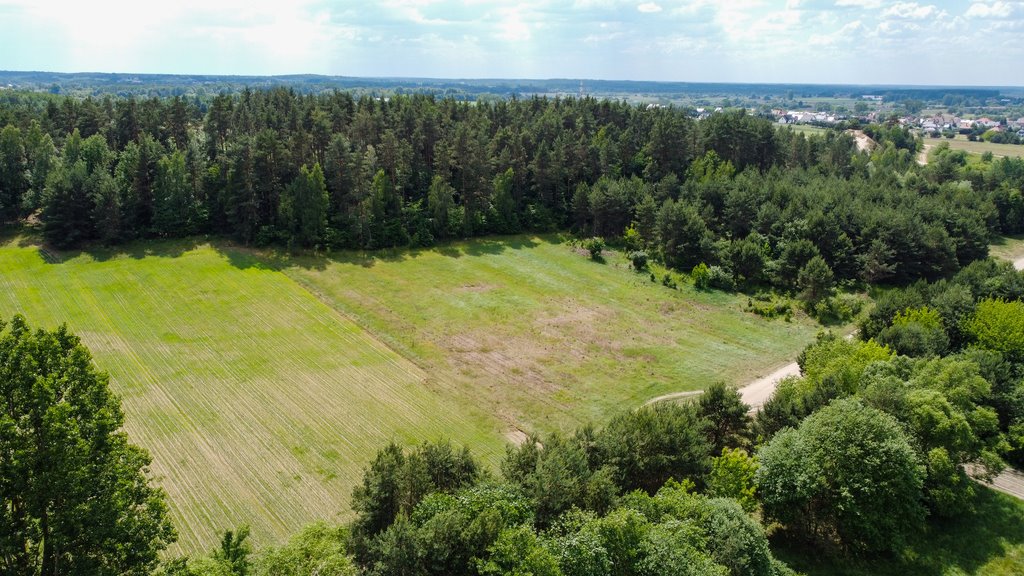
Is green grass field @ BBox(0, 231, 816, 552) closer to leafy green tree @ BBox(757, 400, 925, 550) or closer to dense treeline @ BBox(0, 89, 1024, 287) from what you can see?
dense treeline @ BBox(0, 89, 1024, 287)

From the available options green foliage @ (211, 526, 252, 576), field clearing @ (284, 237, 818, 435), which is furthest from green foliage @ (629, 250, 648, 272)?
green foliage @ (211, 526, 252, 576)

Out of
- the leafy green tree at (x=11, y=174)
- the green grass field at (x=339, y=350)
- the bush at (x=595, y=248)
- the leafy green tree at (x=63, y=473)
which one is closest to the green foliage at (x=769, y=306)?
the green grass field at (x=339, y=350)

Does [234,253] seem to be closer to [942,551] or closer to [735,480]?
[735,480]

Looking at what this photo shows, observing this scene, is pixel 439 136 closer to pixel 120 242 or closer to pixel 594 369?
pixel 120 242

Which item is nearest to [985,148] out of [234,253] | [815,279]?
[815,279]

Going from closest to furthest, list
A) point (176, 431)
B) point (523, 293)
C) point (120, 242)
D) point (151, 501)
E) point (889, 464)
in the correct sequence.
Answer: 1. point (151, 501)
2. point (889, 464)
3. point (176, 431)
4. point (523, 293)
5. point (120, 242)

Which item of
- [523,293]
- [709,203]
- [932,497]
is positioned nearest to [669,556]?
[932,497]
